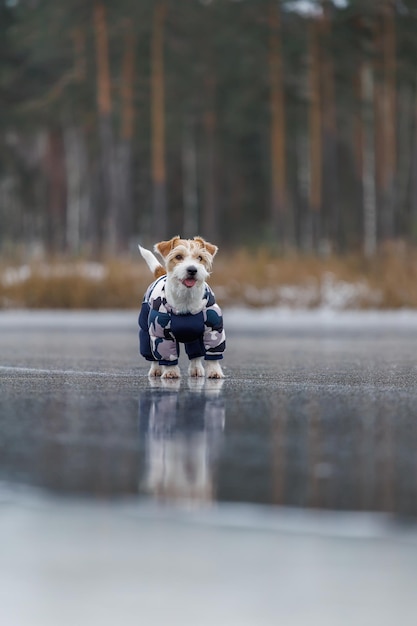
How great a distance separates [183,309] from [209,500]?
17.2 feet

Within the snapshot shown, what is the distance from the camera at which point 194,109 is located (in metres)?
63.2

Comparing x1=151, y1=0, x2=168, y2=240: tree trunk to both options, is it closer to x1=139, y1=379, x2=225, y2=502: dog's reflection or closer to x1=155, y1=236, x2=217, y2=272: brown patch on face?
x1=155, y1=236, x2=217, y2=272: brown patch on face

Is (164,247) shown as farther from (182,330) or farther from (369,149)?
(369,149)

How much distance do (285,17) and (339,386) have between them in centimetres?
4097

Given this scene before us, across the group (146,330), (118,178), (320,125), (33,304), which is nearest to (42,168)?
(118,178)

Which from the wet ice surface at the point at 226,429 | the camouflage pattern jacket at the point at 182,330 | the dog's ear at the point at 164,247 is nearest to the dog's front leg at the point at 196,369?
the wet ice surface at the point at 226,429

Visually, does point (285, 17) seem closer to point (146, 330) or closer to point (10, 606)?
point (146, 330)

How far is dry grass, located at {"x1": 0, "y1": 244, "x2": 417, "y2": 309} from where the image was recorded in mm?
28703

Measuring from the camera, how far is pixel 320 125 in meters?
52.4

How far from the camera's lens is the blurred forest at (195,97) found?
48.8 meters

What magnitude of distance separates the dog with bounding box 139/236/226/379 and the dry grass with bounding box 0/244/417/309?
56.2 feet

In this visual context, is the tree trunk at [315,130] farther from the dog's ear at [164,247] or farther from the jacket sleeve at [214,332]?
the jacket sleeve at [214,332]

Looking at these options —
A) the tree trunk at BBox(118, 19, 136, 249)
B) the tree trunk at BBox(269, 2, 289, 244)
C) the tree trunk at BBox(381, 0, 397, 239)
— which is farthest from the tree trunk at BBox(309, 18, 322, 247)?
the tree trunk at BBox(118, 19, 136, 249)

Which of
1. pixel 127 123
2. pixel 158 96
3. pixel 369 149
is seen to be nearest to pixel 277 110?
pixel 158 96
